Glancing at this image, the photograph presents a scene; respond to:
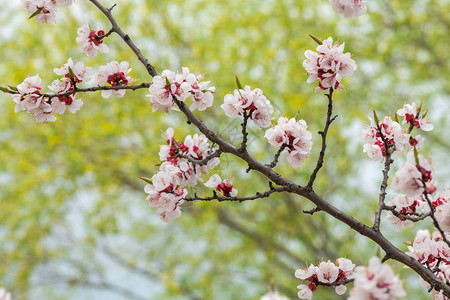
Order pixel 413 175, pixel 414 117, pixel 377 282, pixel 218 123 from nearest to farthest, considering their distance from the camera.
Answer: pixel 377 282 < pixel 413 175 < pixel 414 117 < pixel 218 123

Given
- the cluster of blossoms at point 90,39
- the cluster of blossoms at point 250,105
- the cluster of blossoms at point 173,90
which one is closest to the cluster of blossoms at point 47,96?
the cluster of blossoms at point 90,39

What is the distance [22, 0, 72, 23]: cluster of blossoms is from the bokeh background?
325 centimetres

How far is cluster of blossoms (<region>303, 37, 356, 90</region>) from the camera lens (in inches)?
51.3

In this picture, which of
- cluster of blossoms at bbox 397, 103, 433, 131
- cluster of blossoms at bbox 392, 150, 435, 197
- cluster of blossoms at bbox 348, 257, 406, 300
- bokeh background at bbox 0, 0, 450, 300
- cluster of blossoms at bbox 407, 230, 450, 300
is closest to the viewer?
cluster of blossoms at bbox 348, 257, 406, 300

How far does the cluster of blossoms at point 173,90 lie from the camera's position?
132 centimetres

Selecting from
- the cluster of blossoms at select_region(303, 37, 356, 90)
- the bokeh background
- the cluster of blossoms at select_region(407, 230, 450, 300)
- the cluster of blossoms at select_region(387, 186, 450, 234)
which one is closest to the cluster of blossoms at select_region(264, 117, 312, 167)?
the cluster of blossoms at select_region(303, 37, 356, 90)

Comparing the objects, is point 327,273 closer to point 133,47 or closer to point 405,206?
point 405,206

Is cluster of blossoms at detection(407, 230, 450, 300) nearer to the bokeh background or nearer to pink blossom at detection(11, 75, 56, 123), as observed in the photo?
pink blossom at detection(11, 75, 56, 123)

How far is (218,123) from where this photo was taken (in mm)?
4832

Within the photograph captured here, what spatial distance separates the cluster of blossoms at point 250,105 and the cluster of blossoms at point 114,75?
1.25ft

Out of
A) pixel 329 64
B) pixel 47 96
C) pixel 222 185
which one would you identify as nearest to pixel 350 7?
pixel 329 64

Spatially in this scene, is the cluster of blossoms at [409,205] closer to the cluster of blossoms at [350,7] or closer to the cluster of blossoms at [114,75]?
the cluster of blossoms at [350,7]

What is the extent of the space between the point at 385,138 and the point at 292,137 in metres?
0.32

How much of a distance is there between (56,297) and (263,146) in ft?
14.2
